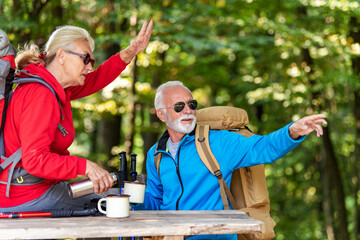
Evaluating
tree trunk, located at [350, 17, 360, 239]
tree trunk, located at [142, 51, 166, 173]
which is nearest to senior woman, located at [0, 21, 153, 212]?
tree trunk, located at [142, 51, 166, 173]

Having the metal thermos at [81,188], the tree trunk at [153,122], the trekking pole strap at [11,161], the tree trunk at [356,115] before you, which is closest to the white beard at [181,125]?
the metal thermos at [81,188]

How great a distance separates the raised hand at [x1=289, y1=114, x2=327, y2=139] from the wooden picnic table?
0.61 metres

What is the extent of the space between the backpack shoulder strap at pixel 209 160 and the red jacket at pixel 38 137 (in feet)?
3.25

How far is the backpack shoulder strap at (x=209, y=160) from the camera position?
3373 millimetres

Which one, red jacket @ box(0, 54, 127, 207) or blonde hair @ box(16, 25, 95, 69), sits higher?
blonde hair @ box(16, 25, 95, 69)

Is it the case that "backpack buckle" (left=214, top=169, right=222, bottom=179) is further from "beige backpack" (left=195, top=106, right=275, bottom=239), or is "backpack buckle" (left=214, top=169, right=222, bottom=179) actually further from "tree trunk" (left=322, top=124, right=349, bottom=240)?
"tree trunk" (left=322, top=124, right=349, bottom=240)

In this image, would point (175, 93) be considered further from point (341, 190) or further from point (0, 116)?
point (341, 190)

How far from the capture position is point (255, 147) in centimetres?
323

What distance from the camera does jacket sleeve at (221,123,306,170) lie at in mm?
Answer: 2957

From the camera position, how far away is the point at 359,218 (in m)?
9.73

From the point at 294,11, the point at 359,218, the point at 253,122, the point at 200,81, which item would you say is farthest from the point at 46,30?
the point at 359,218

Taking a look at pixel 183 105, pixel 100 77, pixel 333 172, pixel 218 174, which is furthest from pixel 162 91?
pixel 333 172

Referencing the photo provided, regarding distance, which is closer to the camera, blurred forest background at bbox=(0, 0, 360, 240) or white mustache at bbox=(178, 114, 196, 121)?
white mustache at bbox=(178, 114, 196, 121)

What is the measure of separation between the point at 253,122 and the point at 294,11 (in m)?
3.00
